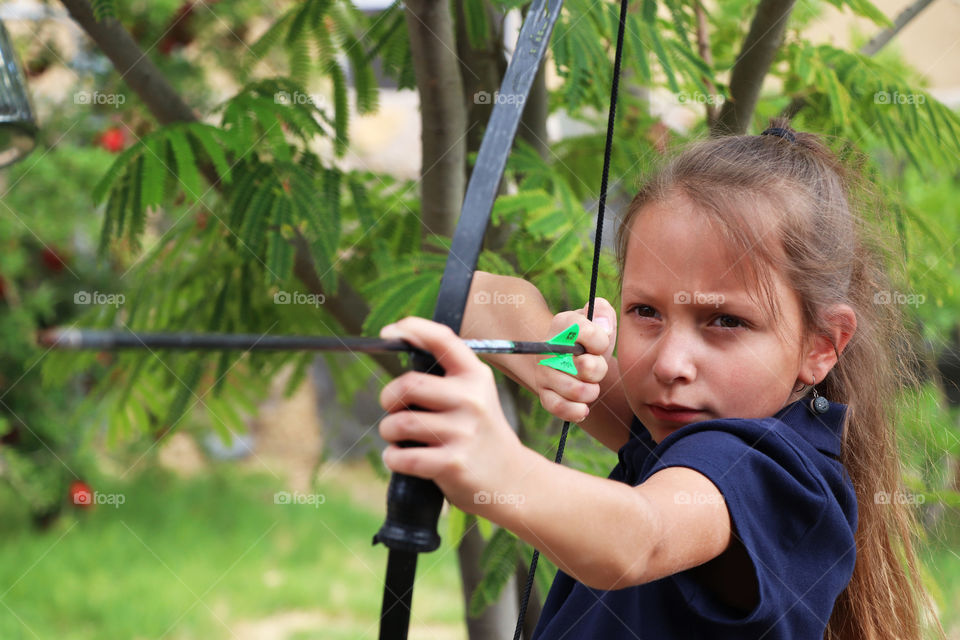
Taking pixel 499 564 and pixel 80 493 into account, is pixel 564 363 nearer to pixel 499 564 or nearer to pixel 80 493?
pixel 499 564

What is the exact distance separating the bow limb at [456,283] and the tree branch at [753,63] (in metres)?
0.73

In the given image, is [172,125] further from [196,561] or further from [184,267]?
[196,561]

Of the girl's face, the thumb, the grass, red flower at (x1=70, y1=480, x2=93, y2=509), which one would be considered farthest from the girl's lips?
red flower at (x1=70, y1=480, x2=93, y2=509)

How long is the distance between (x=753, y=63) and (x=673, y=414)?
2.58 feet

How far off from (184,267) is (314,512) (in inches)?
89.0

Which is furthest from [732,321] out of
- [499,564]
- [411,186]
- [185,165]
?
[411,186]

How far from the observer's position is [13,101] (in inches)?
51.1

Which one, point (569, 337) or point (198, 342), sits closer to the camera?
point (198, 342)

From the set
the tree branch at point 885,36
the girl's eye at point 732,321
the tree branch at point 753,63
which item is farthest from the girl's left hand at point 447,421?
the tree branch at point 885,36

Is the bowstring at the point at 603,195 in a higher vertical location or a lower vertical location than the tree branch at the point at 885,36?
lower

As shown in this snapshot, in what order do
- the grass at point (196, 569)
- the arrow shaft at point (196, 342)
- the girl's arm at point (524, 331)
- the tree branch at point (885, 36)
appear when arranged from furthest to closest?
the grass at point (196, 569) → the tree branch at point (885, 36) → the girl's arm at point (524, 331) → the arrow shaft at point (196, 342)

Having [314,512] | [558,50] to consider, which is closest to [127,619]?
[314,512]

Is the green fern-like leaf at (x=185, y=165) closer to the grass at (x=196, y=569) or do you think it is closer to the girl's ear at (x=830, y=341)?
the girl's ear at (x=830, y=341)

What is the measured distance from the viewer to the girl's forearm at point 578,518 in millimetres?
556
